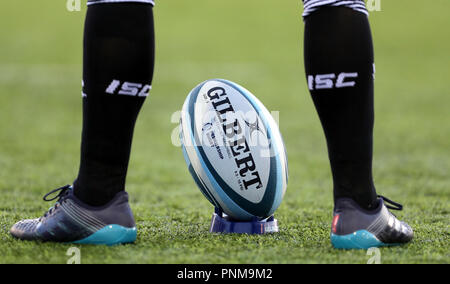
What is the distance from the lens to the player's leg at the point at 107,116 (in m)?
1.86

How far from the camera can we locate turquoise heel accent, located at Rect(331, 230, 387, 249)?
183cm

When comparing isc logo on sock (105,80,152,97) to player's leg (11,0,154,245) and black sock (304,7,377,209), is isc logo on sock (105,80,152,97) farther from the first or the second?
black sock (304,7,377,209)

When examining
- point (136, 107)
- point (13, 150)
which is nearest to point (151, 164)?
point (13, 150)

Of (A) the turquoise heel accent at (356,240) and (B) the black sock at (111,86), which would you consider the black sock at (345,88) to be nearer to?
(A) the turquoise heel accent at (356,240)

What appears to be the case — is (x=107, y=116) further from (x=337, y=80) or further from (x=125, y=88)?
(x=337, y=80)

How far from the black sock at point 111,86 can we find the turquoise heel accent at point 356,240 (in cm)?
74

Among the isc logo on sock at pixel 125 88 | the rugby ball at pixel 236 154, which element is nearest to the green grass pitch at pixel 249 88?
the rugby ball at pixel 236 154

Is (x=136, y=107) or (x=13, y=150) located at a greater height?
(x=136, y=107)

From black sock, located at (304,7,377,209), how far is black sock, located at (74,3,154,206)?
1.78ft

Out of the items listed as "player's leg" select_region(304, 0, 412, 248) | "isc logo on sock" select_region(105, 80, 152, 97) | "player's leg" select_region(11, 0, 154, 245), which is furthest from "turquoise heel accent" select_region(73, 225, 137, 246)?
"player's leg" select_region(304, 0, 412, 248)

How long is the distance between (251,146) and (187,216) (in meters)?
0.62

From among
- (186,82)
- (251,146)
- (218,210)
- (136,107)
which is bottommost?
(186,82)
